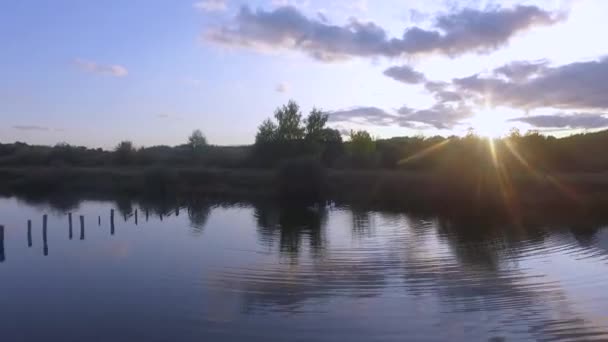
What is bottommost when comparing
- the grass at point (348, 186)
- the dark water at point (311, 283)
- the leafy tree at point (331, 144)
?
the dark water at point (311, 283)

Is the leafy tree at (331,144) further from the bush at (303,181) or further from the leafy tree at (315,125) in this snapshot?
the bush at (303,181)

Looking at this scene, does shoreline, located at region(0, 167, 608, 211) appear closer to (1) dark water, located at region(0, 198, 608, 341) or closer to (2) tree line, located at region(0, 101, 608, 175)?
(2) tree line, located at region(0, 101, 608, 175)

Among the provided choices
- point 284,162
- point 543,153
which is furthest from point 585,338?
point 543,153

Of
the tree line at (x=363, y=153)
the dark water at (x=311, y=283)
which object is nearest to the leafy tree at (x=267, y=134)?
the tree line at (x=363, y=153)

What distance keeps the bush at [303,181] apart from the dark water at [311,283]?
25.4m

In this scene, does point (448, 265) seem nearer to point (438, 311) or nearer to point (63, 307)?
point (438, 311)

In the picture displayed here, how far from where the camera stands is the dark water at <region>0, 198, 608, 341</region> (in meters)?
15.4

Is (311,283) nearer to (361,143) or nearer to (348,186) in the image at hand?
(348,186)

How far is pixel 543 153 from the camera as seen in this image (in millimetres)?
73750

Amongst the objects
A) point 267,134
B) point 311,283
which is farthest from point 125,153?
point 311,283

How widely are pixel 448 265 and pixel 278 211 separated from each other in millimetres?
28606

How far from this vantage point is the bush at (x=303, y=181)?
6334 cm

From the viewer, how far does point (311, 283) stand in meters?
20.7

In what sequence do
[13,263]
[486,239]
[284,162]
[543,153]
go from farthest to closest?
1. [543,153]
2. [284,162]
3. [486,239]
4. [13,263]
